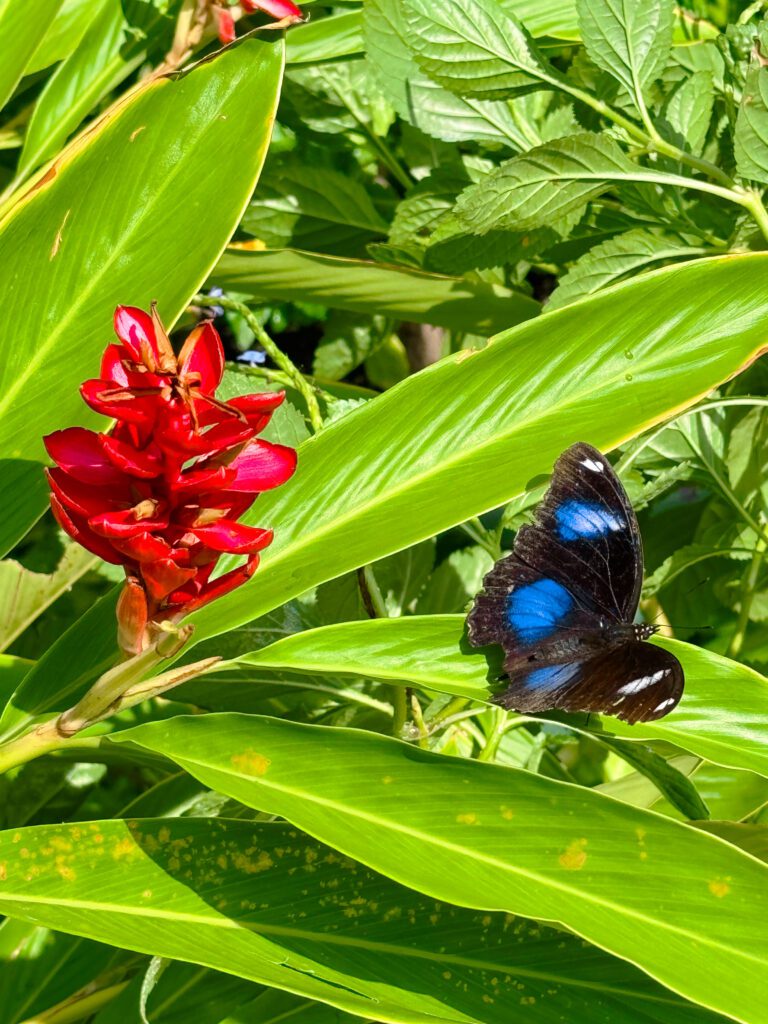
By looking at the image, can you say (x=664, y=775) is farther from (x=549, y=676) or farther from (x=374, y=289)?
(x=374, y=289)

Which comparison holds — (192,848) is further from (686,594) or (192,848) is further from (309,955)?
(686,594)

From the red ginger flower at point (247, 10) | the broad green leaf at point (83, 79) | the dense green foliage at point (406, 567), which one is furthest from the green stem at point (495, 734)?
the broad green leaf at point (83, 79)

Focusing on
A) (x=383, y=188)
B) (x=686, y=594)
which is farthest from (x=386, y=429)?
(x=383, y=188)

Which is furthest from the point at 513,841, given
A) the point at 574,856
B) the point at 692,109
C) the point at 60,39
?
the point at 60,39

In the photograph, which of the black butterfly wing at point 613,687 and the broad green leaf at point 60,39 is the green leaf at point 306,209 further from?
the black butterfly wing at point 613,687

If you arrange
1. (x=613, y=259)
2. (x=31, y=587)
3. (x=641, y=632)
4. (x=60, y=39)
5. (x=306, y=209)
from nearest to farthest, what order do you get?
(x=641, y=632) → (x=31, y=587) → (x=613, y=259) → (x=60, y=39) → (x=306, y=209)

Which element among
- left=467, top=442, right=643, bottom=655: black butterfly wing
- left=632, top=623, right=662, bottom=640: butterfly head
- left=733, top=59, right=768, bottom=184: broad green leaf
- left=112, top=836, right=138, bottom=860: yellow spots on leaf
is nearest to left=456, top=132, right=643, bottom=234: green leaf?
left=733, top=59, right=768, bottom=184: broad green leaf

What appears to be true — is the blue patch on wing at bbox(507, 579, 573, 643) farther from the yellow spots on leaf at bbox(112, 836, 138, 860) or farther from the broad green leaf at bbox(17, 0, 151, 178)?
the broad green leaf at bbox(17, 0, 151, 178)
